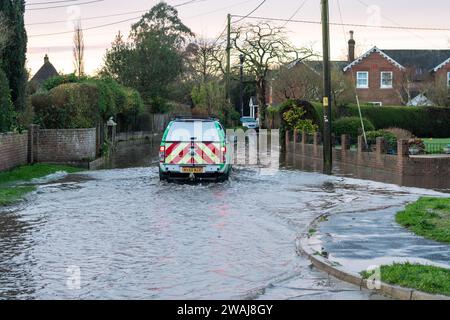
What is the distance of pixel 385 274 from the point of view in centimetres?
828

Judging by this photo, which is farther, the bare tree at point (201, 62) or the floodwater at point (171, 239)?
the bare tree at point (201, 62)

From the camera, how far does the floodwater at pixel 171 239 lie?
831 cm

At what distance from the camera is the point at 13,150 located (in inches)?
969

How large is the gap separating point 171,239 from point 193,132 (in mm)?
9130

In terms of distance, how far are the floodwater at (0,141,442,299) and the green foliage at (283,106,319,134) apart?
1832 cm

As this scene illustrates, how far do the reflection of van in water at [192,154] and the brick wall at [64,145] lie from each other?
9.41 m

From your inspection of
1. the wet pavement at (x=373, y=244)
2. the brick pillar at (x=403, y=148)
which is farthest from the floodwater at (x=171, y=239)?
the brick pillar at (x=403, y=148)

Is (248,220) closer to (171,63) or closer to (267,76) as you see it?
(267,76)

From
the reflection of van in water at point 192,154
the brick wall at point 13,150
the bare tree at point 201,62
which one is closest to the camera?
the reflection of van in water at point 192,154

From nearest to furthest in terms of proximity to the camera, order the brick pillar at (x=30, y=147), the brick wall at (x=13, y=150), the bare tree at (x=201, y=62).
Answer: the brick wall at (x=13, y=150) → the brick pillar at (x=30, y=147) → the bare tree at (x=201, y=62)

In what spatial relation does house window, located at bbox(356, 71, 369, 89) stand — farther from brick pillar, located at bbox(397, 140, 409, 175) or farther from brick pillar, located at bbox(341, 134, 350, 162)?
brick pillar, located at bbox(397, 140, 409, 175)

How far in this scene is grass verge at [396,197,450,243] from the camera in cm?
1123

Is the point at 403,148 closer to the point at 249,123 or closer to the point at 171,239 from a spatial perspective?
the point at 171,239

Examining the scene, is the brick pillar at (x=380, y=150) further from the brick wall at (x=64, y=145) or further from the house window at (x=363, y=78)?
the house window at (x=363, y=78)
